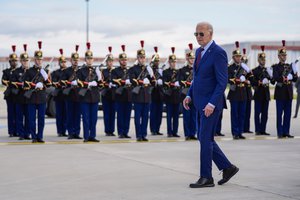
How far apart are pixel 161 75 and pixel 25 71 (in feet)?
10.9

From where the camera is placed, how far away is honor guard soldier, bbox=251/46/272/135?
18000 mm

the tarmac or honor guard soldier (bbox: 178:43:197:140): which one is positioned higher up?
honor guard soldier (bbox: 178:43:197:140)

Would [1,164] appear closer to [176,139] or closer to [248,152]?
[248,152]

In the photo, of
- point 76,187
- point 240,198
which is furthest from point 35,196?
point 240,198

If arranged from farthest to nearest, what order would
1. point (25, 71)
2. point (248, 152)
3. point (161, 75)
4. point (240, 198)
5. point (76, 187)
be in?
point (161, 75) → point (25, 71) → point (248, 152) → point (76, 187) → point (240, 198)

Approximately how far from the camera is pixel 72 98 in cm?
1703

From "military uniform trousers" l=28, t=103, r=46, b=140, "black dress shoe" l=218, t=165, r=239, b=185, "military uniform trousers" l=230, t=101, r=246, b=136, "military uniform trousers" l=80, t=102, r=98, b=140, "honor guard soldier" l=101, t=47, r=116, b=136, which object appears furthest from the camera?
"honor guard soldier" l=101, t=47, r=116, b=136

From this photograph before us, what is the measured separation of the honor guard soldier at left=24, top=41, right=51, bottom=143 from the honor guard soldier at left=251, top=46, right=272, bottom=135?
16.5ft

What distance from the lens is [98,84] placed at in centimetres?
1691

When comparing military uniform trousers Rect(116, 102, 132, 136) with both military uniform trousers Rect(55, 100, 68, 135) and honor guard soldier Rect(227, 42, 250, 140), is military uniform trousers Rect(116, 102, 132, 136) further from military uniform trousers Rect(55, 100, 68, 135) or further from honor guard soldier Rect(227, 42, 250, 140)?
honor guard soldier Rect(227, 42, 250, 140)

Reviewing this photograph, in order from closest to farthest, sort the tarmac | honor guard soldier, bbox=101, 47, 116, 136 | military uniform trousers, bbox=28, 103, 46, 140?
the tarmac, military uniform trousers, bbox=28, 103, 46, 140, honor guard soldier, bbox=101, 47, 116, 136

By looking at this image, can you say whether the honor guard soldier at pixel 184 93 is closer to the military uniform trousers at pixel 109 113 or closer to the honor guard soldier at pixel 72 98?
the military uniform trousers at pixel 109 113

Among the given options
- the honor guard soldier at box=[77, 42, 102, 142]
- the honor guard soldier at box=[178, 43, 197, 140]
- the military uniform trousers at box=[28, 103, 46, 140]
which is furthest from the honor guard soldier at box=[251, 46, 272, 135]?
the military uniform trousers at box=[28, 103, 46, 140]

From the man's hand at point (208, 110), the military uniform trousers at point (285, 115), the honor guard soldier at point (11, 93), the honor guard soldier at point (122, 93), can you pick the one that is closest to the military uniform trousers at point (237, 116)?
Answer: the military uniform trousers at point (285, 115)
